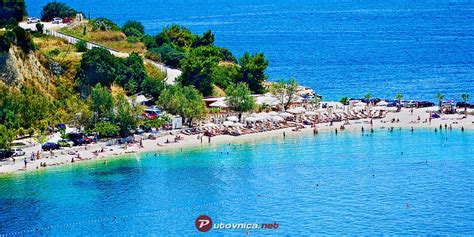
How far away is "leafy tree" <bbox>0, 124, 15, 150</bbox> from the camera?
318ft

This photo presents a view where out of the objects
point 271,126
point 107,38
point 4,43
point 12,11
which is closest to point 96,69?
point 4,43

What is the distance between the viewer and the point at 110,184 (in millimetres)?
91312

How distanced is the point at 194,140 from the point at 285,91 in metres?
17.5

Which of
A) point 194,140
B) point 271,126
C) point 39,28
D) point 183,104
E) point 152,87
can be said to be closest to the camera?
point 194,140

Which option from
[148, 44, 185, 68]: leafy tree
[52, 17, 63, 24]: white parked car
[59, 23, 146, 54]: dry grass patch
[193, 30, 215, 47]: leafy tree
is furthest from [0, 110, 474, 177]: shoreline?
[52, 17, 63, 24]: white parked car

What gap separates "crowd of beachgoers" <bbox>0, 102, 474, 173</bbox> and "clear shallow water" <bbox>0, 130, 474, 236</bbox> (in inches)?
96.4

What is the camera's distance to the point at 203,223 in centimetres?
7856

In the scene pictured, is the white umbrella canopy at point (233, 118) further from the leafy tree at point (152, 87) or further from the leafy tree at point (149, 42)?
the leafy tree at point (149, 42)

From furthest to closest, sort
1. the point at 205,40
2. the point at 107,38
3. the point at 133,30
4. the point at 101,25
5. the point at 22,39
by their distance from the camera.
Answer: the point at 133,30 → the point at 205,40 → the point at 101,25 → the point at 107,38 → the point at 22,39

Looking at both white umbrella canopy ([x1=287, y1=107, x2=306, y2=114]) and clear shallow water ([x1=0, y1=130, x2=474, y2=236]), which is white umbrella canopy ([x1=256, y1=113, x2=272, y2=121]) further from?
clear shallow water ([x1=0, y1=130, x2=474, y2=236])

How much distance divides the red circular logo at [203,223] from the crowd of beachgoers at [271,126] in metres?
21.8

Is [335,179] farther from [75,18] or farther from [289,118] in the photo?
[75,18]

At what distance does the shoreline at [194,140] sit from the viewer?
9719 centimetres

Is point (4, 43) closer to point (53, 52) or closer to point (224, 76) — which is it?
point (53, 52)
